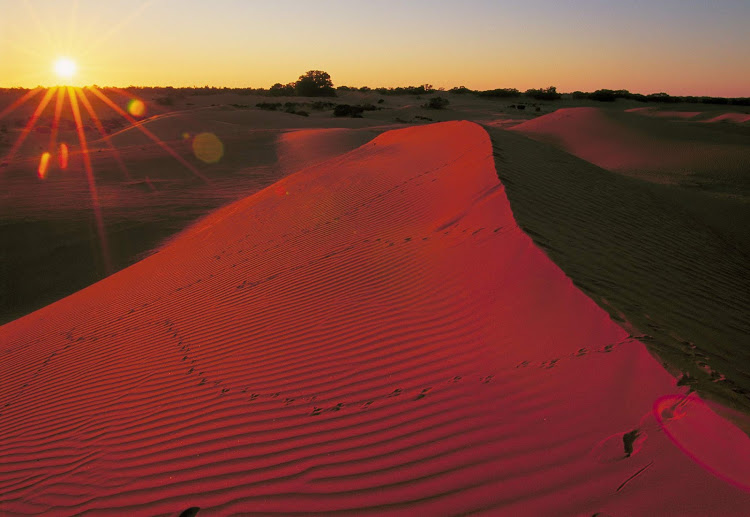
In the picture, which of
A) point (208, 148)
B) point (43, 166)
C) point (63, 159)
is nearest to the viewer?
point (43, 166)

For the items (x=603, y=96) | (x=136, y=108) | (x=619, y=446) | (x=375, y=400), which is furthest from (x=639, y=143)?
(x=136, y=108)

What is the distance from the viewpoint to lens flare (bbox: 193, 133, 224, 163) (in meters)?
23.9

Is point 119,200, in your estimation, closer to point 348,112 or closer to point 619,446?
point 619,446

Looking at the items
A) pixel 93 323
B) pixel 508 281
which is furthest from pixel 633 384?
pixel 93 323

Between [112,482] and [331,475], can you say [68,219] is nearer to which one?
[112,482]

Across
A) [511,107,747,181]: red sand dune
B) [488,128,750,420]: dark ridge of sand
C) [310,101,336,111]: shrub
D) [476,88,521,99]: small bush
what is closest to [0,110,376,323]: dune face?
[511,107,747,181]: red sand dune

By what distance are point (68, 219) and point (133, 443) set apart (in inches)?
542

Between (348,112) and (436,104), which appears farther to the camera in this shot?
(436,104)

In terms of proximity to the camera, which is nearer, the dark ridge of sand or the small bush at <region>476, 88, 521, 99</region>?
the dark ridge of sand

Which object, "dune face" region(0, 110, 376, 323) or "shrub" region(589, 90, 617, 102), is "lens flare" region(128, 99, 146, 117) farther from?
"shrub" region(589, 90, 617, 102)

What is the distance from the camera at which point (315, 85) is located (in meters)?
60.5

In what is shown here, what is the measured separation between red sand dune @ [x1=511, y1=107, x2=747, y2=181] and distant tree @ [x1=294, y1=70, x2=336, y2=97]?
38790 millimetres

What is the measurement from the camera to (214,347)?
533 cm

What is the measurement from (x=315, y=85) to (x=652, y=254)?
2313 inches
